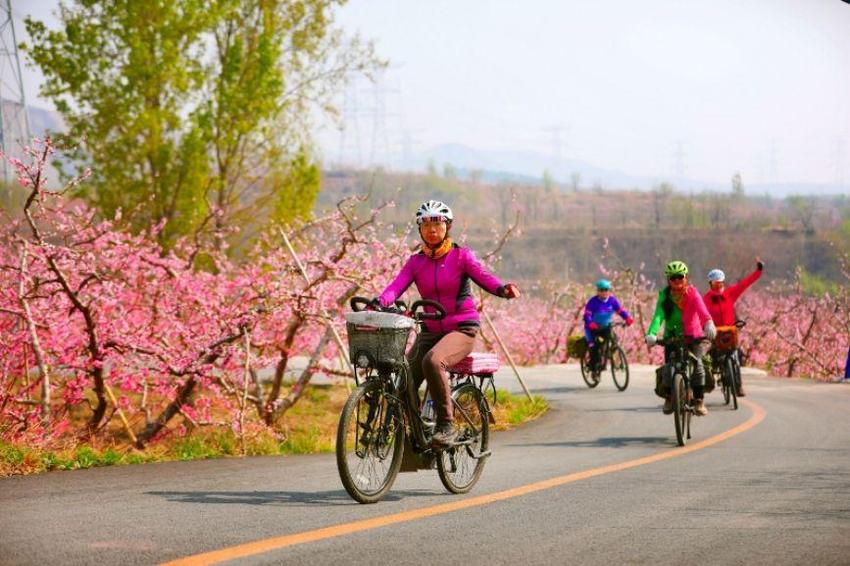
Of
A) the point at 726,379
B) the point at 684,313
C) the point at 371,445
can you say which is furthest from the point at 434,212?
the point at 726,379

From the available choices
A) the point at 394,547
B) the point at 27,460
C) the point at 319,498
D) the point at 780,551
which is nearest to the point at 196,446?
the point at 27,460

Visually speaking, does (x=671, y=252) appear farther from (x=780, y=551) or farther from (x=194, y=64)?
(x=780, y=551)

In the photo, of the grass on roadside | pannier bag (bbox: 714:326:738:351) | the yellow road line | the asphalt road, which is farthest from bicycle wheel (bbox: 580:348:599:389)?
the yellow road line

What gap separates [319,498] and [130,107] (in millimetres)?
18564

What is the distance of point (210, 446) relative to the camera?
41.8 feet

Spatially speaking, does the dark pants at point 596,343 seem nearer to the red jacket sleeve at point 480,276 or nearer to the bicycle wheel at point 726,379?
the bicycle wheel at point 726,379

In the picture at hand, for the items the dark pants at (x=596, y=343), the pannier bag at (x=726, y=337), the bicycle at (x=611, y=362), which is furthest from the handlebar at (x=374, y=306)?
the dark pants at (x=596, y=343)

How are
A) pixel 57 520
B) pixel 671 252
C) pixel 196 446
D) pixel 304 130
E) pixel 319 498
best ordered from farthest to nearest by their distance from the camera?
pixel 671 252, pixel 304 130, pixel 196 446, pixel 319 498, pixel 57 520

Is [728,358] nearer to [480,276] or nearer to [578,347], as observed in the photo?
[578,347]

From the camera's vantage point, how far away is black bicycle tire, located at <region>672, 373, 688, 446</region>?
13.5 m

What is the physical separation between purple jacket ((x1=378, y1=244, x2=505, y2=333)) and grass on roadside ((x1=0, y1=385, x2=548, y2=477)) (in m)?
3.63

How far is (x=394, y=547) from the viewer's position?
642cm

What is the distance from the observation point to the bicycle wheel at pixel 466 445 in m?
8.68

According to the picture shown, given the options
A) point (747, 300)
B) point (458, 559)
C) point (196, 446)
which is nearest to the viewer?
point (458, 559)
